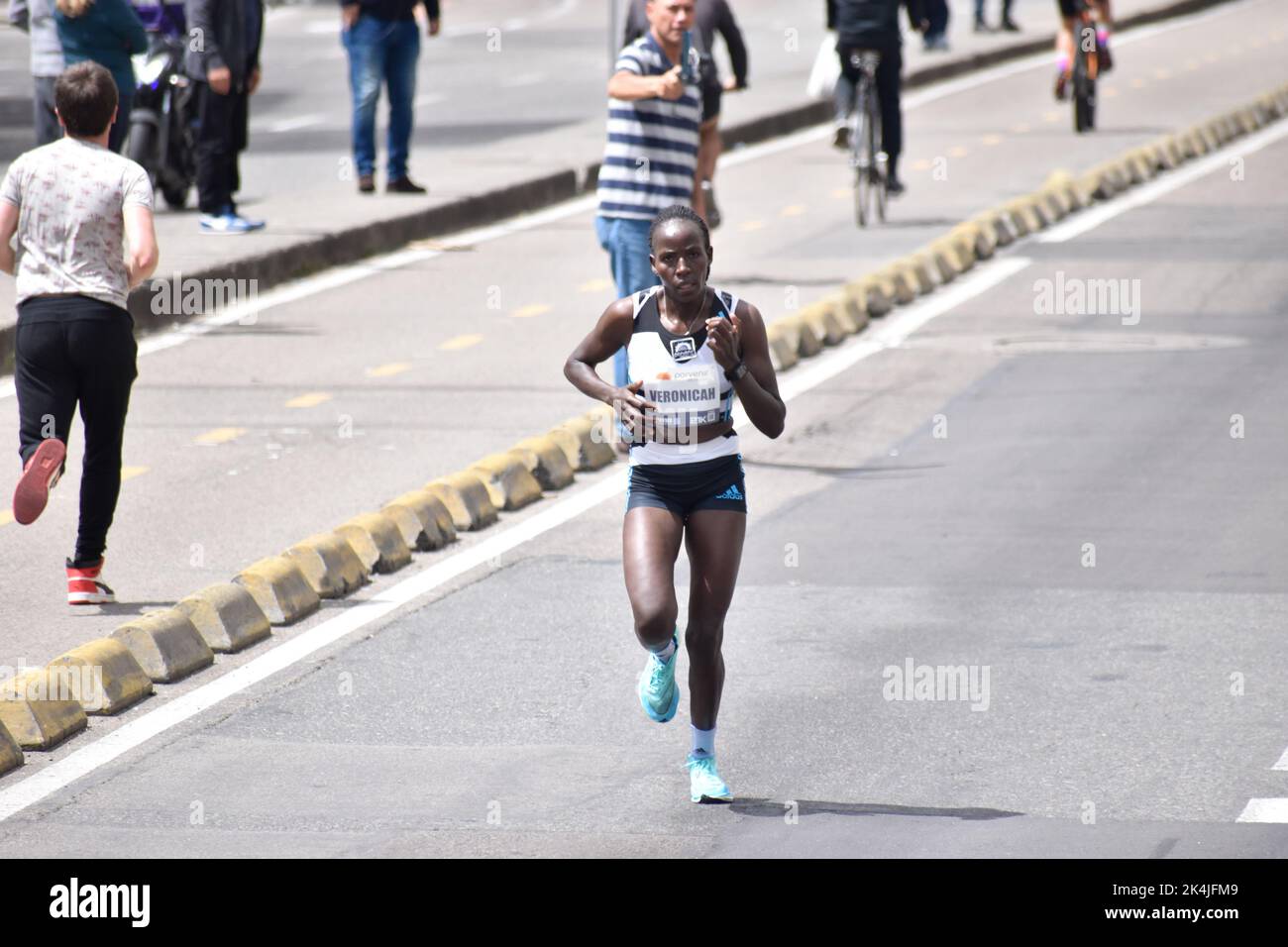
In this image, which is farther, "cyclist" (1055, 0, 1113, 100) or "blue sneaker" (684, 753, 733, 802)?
"cyclist" (1055, 0, 1113, 100)

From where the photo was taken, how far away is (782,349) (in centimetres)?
1388

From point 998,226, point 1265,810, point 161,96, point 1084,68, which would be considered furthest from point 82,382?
point 1084,68

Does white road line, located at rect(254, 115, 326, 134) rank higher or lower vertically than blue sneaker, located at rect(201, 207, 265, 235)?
lower

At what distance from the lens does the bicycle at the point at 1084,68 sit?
78.8 feet

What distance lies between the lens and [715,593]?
7.09 m

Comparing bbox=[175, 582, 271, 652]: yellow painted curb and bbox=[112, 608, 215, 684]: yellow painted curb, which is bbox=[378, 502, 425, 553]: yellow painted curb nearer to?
bbox=[175, 582, 271, 652]: yellow painted curb

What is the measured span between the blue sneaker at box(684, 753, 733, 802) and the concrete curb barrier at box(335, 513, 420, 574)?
280 cm

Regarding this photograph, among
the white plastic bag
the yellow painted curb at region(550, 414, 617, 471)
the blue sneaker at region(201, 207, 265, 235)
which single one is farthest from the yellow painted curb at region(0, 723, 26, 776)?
the white plastic bag

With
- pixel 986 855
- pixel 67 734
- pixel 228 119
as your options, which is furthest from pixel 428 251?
pixel 986 855

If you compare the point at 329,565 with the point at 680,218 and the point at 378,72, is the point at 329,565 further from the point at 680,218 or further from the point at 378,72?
the point at 378,72

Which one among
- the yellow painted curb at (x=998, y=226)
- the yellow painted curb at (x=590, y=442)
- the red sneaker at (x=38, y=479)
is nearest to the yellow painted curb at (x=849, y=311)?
the yellow painted curb at (x=998, y=226)

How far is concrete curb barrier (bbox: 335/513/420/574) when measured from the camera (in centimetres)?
959

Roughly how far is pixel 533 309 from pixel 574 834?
9.22 meters

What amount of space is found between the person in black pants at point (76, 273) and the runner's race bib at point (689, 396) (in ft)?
8.60
